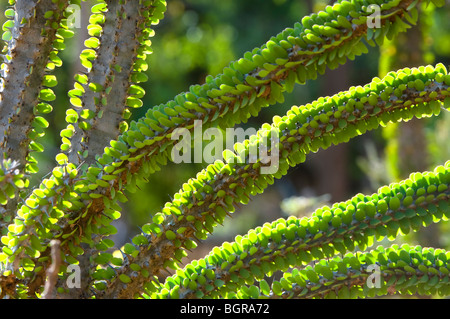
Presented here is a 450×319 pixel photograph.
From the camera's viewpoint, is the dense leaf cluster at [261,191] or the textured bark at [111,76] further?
the textured bark at [111,76]

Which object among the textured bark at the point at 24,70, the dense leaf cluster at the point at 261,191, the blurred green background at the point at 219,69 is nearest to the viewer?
the dense leaf cluster at the point at 261,191

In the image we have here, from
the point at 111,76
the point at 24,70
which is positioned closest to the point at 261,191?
the point at 111,76

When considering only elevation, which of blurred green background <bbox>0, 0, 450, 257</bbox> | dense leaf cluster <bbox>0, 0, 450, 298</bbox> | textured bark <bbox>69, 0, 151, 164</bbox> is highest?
blurred green background <bbox>0, 0, 450, 257</bbox>

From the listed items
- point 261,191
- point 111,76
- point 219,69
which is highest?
point 219,69

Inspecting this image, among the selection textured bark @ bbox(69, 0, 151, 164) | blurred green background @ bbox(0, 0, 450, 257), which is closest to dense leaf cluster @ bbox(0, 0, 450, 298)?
textured bark @ bbox(69, 0, 151, 164)

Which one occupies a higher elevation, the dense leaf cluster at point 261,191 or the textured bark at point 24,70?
the textured bark at point 24,70

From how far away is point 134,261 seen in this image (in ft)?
2.19

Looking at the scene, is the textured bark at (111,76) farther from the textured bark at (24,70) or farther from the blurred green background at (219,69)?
the blurred green background at (219,69)

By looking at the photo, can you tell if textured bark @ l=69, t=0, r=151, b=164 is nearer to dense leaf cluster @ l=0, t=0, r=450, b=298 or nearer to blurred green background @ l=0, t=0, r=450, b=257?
dense leaf cluster @ l=0, t=0, r=450, b=298

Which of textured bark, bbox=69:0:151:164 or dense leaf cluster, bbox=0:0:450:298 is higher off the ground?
textured bark, bbox=69:0:151:164

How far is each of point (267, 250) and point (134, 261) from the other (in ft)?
0.57

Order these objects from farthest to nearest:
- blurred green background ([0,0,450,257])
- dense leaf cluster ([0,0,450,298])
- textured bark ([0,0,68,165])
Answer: blurred green background ([0,0,450,257]), textured bark ([0,0,68,165]), dense leaf cluster ([0,0,450,298])

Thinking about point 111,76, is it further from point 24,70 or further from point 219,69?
point 219,69

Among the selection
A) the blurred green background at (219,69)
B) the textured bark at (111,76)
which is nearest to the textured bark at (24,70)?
the textured bark at (111,76)
